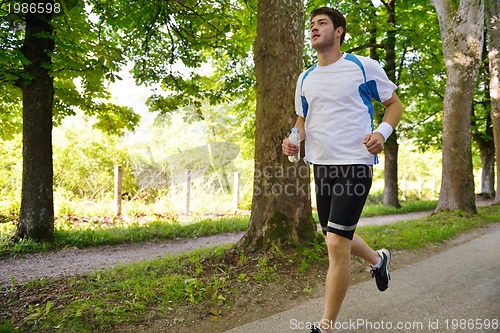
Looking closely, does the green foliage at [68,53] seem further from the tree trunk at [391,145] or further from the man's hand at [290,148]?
the tree trunk at [391,145]

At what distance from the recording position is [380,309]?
133 inches

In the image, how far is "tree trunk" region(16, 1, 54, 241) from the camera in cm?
764

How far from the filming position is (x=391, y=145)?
15086mm

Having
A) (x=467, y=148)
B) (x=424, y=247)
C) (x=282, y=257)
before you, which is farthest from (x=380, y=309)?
(x=467, y=148)

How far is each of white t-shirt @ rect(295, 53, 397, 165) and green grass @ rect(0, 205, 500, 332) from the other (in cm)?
173

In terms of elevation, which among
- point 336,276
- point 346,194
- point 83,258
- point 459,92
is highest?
point 459,92

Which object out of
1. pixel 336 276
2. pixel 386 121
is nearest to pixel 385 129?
pixel 386 121

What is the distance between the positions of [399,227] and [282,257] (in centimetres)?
420

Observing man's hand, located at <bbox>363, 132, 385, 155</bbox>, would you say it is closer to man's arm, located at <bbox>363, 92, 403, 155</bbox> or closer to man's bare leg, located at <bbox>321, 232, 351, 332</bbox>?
man's arm, located at <bbox>363, 92, 403, 155</bbox>

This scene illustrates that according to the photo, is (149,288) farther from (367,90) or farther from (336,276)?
(367,90)

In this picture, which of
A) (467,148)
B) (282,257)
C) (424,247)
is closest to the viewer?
(282,257)

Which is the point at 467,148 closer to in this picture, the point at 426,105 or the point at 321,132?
the point at 321,132

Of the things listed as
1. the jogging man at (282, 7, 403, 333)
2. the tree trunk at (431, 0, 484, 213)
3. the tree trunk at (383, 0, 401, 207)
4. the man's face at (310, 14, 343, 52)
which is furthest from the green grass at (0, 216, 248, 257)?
the tree trunk at (383, 0, 401, 207)

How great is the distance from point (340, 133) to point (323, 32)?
75 cm
